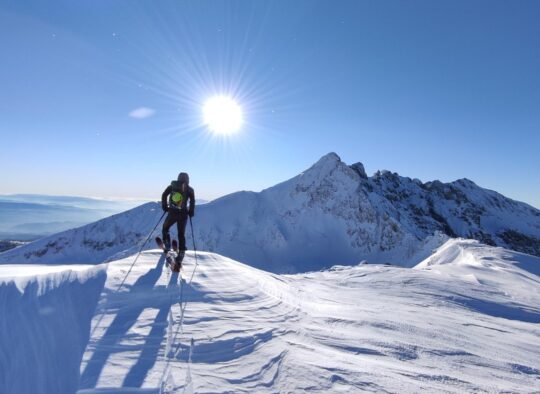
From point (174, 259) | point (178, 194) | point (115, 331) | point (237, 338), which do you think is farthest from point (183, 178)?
point (237, 338)

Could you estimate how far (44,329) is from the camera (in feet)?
14.5

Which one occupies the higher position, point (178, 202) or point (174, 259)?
point (178, 202)

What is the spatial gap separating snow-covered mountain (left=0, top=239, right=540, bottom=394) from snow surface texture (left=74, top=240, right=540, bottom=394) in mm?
23

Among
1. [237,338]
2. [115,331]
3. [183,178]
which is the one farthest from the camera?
[183,178]

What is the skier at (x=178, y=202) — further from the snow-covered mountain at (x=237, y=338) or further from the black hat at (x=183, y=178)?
the snow-covered mountain at (x=237, y=338)

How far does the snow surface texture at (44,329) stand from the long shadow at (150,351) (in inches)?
21.8

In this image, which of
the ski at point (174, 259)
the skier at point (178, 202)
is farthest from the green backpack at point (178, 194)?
the ski at point (174, 259)

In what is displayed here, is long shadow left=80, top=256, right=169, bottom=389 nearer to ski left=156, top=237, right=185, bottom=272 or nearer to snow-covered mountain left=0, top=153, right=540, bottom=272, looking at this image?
ski left=156, top=237, right=185, bottom=272

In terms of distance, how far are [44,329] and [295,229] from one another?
54883mm

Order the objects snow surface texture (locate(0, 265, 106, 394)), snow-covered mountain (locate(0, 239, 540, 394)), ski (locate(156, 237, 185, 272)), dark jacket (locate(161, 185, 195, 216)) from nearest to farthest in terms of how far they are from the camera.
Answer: snow surface texture (locate(0, 265, 106, 394))
snow-covered mountain (locate(0, 239, 540, 394))
ski (locate(156, 237, 185, 272))
dark jacket (locate(161, 185, 195, 216))

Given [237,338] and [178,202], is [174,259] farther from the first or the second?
[237,338]

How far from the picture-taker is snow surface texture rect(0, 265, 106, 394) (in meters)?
3.56

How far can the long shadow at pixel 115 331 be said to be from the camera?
361cm

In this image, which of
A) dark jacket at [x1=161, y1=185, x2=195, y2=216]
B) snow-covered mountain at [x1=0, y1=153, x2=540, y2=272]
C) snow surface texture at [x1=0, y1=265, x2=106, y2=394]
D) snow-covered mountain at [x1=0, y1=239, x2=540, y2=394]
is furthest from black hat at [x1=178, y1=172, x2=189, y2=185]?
snow-covered mountain at [x1=0, y1=153, x2=540, y2=272]
